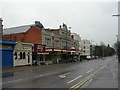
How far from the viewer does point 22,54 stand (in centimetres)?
3891

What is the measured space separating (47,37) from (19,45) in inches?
620

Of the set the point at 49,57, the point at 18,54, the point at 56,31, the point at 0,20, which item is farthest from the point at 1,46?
the point at 56,31

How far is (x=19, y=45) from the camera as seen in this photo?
38125 mm

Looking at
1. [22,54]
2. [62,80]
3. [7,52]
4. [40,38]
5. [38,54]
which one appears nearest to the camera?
[62,80]

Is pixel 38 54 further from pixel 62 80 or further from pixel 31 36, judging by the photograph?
pixel 62 80

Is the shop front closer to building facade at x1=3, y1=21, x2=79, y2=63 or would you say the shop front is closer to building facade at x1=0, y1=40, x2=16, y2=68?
building facade at x1=3, y1=21, x2=79, y2=63

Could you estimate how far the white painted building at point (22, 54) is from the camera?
37.0 metres

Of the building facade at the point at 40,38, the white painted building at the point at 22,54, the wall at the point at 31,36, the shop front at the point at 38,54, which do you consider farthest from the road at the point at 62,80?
the wall at the point at 31,36

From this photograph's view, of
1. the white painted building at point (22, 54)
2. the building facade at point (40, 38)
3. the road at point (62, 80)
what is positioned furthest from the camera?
the building facade at point (40, 38)

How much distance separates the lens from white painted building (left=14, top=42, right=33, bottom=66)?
3703 centimetres

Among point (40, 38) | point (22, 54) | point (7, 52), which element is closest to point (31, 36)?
point (40, 38)

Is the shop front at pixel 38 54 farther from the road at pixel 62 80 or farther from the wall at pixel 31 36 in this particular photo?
the road at pixel 62 80

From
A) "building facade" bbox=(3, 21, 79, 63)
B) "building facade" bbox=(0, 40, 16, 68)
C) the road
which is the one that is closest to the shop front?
"building facade" bbox=(3, 21, 79, 63)

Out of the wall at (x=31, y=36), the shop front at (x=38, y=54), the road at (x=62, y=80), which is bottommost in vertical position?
the road at (x=62, y=80)
